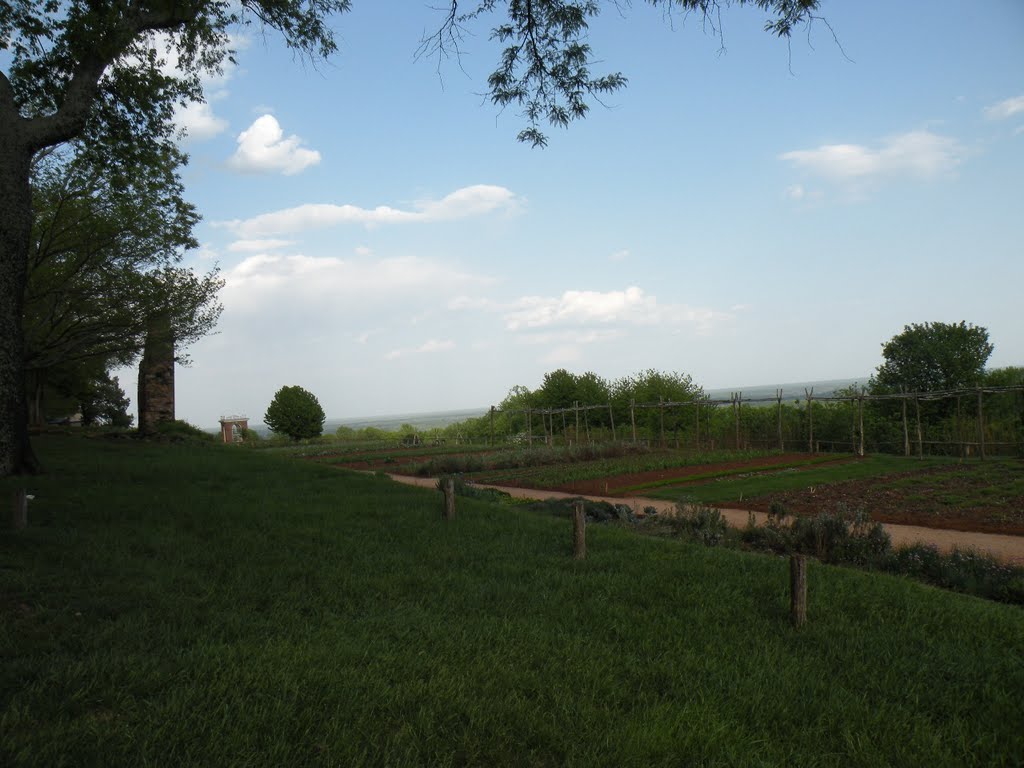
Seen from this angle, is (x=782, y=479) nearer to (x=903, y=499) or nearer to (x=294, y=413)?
(x=903, y=499)

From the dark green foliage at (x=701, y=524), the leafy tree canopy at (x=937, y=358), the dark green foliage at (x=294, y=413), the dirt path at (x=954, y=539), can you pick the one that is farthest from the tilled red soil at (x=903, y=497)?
the dark green foliage at (x=294, y=413)

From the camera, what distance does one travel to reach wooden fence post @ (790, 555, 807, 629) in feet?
15.4

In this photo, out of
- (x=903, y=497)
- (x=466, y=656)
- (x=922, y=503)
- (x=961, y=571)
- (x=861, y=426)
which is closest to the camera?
(x=466, y=656)

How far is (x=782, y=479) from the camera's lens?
50.5 feet

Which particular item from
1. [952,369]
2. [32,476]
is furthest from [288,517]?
[952,369]

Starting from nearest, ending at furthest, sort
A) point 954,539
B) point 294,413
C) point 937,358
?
point 954,539, point 937,358, point 294,413

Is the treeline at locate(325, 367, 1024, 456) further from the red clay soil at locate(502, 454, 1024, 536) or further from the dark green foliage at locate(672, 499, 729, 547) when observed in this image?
the dark green foliage at locate(672, 499, 729, 547)

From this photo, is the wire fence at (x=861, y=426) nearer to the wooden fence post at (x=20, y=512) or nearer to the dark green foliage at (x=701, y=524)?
the dark green foliage at (x=701, y=524)

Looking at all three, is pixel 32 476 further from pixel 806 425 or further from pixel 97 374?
pixel 806 425

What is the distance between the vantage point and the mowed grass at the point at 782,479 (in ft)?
44.0

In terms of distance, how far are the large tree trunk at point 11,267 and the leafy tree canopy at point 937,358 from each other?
3317 cm

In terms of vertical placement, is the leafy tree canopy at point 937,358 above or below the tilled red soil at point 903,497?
above

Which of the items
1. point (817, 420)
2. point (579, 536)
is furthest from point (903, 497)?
point (817, 420)

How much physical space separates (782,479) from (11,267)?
15.2 metres
